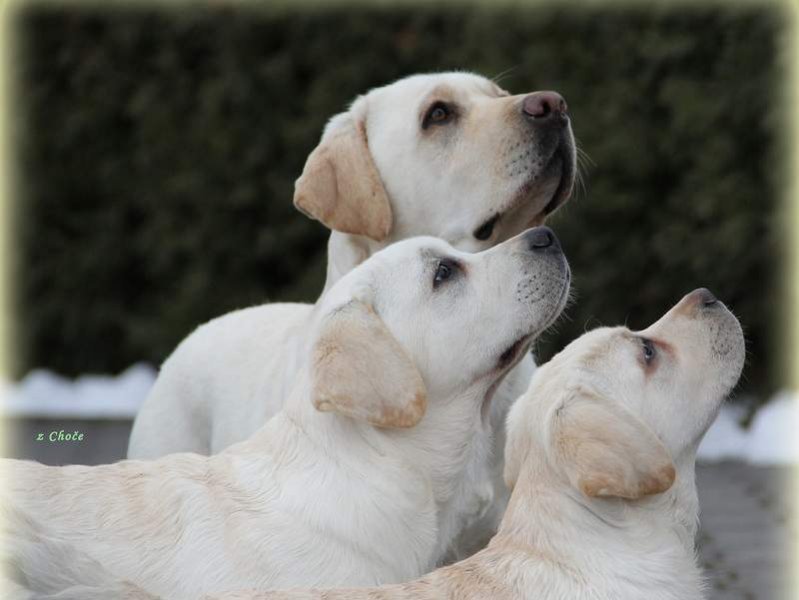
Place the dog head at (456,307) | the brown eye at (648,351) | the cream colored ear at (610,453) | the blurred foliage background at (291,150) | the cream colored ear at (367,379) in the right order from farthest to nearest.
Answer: the blurred foliage background at (291,150) < the dog head at (456,307) < the brown eye at (648,351) < the cream colored ear at (367,379) < the cream colored ear at (610,453)

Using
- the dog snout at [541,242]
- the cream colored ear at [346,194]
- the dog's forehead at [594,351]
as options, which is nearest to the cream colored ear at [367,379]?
the dog's forehead at [594,351]

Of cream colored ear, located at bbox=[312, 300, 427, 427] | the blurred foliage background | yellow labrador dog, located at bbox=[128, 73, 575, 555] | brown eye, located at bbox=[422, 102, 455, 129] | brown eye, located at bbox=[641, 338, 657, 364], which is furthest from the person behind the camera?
the blurred foliage background

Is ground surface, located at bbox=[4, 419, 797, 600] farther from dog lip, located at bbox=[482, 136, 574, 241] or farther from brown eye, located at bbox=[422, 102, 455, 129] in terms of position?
brown eye, located at bbox=[422, 102, 455, 129]

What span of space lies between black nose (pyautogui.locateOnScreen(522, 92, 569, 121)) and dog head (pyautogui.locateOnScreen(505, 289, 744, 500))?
3.49 ft

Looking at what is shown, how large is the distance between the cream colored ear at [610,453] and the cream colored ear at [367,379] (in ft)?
1.77

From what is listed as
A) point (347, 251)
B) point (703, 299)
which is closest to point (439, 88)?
point (347, 251)

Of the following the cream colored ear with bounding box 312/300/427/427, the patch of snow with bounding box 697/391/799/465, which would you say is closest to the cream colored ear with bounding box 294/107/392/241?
the cream colored ear with bounding box 312/300/427/427

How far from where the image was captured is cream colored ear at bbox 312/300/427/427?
174 inches

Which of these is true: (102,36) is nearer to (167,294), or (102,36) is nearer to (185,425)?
(167,294)

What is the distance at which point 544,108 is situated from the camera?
5.50 meters

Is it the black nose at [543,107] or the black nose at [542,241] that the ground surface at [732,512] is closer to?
the black nose at [542,241]

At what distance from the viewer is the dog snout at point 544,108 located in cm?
549

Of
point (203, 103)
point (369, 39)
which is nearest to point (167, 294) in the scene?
point (203, 103)

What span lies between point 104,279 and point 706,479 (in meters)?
5.57
